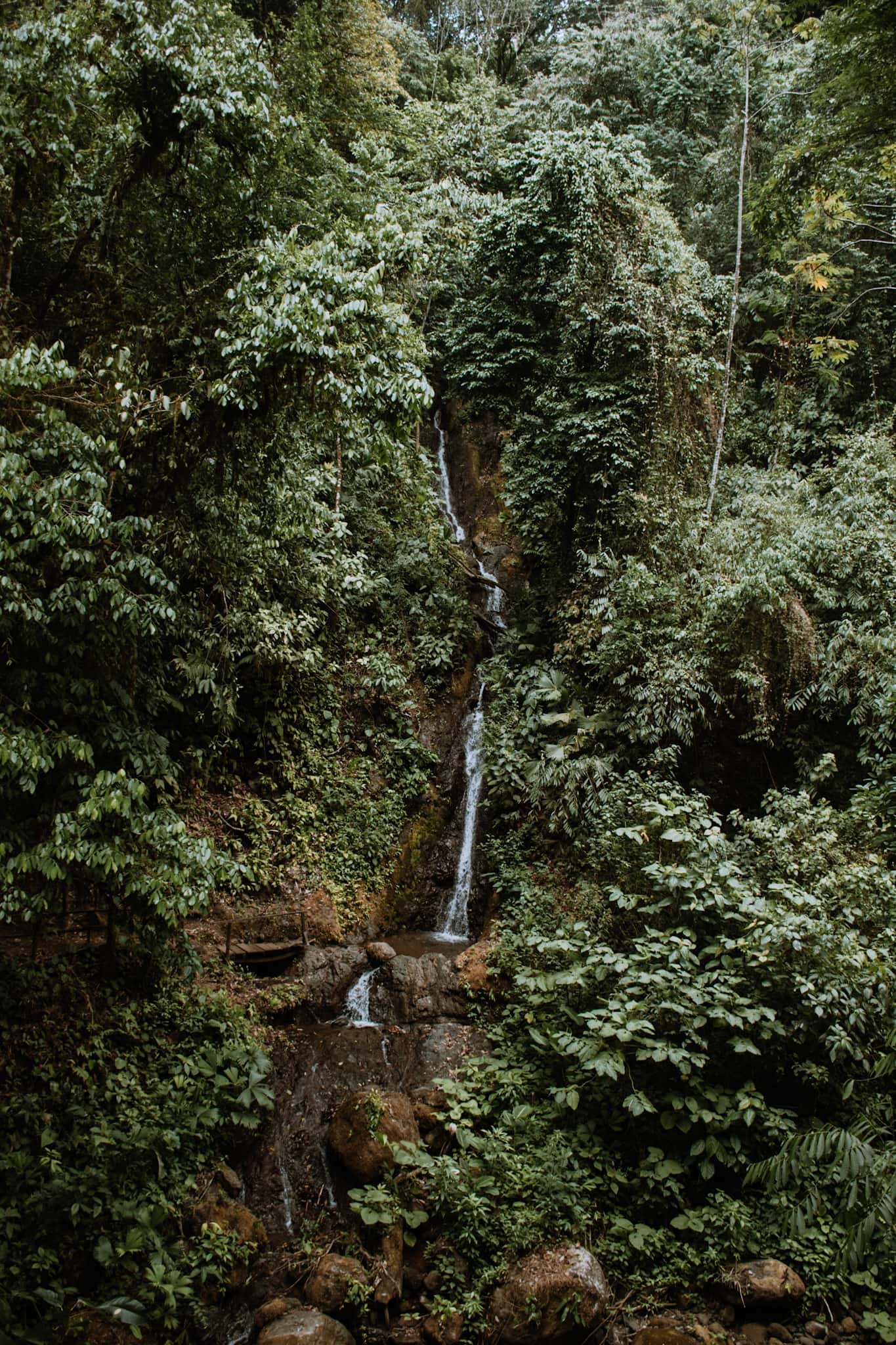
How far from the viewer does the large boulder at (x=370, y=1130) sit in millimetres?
5652

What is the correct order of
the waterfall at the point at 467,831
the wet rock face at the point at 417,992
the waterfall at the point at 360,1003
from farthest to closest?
the waterfall at the point at 467,831 → the waterfall at the point at 360,1003 → the wet rock face at the point at 417,992

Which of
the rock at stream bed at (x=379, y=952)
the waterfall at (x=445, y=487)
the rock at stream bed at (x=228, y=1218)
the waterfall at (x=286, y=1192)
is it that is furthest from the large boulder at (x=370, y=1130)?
the waterfall at (x=445, y=487)

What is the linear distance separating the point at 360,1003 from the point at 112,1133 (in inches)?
117

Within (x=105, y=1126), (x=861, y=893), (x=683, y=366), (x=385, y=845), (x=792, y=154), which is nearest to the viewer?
(x=105, y=1126)

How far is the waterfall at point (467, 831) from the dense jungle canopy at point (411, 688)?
285 mm

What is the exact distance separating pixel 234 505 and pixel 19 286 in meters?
2.62

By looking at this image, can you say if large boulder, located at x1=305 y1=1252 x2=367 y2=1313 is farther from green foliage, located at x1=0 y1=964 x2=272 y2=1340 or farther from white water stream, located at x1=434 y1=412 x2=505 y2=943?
white water stream, located at x1=434 y1=412 x2=505 y2=943

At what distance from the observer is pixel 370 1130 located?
576 cm

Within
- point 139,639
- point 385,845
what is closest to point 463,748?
point 385,845

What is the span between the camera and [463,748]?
36.2ft

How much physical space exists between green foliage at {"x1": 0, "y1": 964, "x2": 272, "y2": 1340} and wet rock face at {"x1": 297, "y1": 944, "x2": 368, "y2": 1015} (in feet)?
3.78

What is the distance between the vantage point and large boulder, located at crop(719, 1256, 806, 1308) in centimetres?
462

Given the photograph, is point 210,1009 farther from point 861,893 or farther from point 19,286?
point 19,286

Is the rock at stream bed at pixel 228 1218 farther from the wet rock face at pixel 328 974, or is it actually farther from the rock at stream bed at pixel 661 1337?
the rock at stream bed at pixel 661 1337
